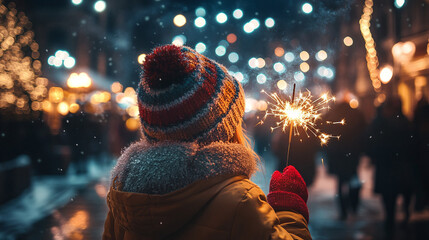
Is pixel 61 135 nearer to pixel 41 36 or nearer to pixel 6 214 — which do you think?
pixel 6 214

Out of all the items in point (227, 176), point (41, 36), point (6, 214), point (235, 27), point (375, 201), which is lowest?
point (227, 176)

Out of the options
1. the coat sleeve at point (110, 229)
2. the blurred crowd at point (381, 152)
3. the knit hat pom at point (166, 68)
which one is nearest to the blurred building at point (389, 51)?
the blurred crowd at point (381, 152)

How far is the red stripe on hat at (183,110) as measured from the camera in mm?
1606

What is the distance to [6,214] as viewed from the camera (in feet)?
24.3

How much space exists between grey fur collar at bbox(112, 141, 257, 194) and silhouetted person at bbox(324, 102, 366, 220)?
514 centimetres

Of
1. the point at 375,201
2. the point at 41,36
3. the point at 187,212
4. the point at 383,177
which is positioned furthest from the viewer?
the point at 41,36

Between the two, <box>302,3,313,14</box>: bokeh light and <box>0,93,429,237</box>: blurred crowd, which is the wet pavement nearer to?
<box>0,93,429,237</box>: blurred crowd

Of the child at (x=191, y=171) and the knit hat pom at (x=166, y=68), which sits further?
the knit hat pom at (x=166, y=68)

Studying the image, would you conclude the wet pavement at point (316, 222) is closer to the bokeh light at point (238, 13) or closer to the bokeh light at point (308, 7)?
the bokeh light at point (308, 7)

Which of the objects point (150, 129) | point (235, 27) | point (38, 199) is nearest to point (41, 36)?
point (38, 199)

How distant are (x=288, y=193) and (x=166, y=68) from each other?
0.83 metres

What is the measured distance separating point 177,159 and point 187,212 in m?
0.21

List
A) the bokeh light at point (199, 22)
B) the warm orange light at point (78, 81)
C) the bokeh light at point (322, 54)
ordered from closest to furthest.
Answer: the bokeh light at point (199, 22) < the bokeh light at point (322, 54) < the warm orange light at point (78, 81)

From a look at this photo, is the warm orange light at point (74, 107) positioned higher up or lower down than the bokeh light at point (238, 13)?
higher up
